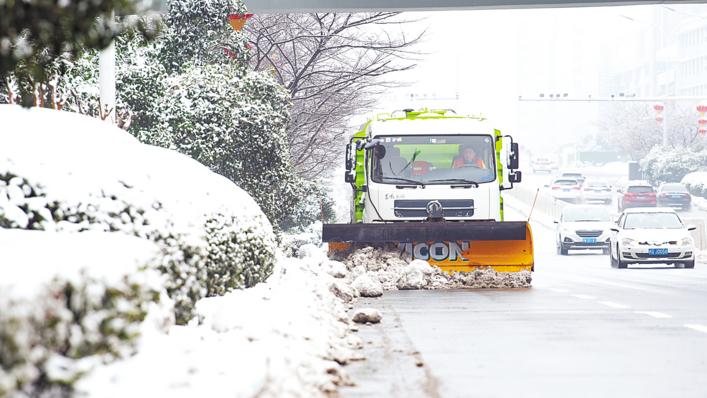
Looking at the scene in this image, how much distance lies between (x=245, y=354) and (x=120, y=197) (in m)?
2.63

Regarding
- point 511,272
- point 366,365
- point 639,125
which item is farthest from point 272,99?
point 639,125

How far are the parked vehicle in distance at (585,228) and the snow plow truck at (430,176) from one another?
78.9ft

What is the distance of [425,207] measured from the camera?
→ 19.8 meters

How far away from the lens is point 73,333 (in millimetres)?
5562

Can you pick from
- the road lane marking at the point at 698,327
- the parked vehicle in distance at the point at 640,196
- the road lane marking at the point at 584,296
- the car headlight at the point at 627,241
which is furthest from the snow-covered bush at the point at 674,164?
the road lane marking at the point at 698,327

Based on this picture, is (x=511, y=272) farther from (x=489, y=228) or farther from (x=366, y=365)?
(x=366, y=365)

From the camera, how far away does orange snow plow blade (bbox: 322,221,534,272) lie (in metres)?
18.2

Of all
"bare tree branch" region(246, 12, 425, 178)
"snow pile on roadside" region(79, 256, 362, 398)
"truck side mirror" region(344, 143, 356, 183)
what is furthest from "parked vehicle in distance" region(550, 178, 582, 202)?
"snow pile on roadside" region(79, 256, 362, 398)

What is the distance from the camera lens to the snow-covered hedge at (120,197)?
352 inches

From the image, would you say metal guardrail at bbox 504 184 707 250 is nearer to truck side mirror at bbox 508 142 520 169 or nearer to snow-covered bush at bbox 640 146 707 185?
snow-covered bush at bbox 640 146 707 185

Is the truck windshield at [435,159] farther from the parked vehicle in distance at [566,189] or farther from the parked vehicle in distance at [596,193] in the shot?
the parked vehicle in distance at [596,193]

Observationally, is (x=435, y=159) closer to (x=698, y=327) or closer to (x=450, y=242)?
(x=450, y=242)

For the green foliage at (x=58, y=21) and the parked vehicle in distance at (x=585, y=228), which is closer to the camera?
the green foliage at (x=58, y=21)

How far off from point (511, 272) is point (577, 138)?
169 metres
